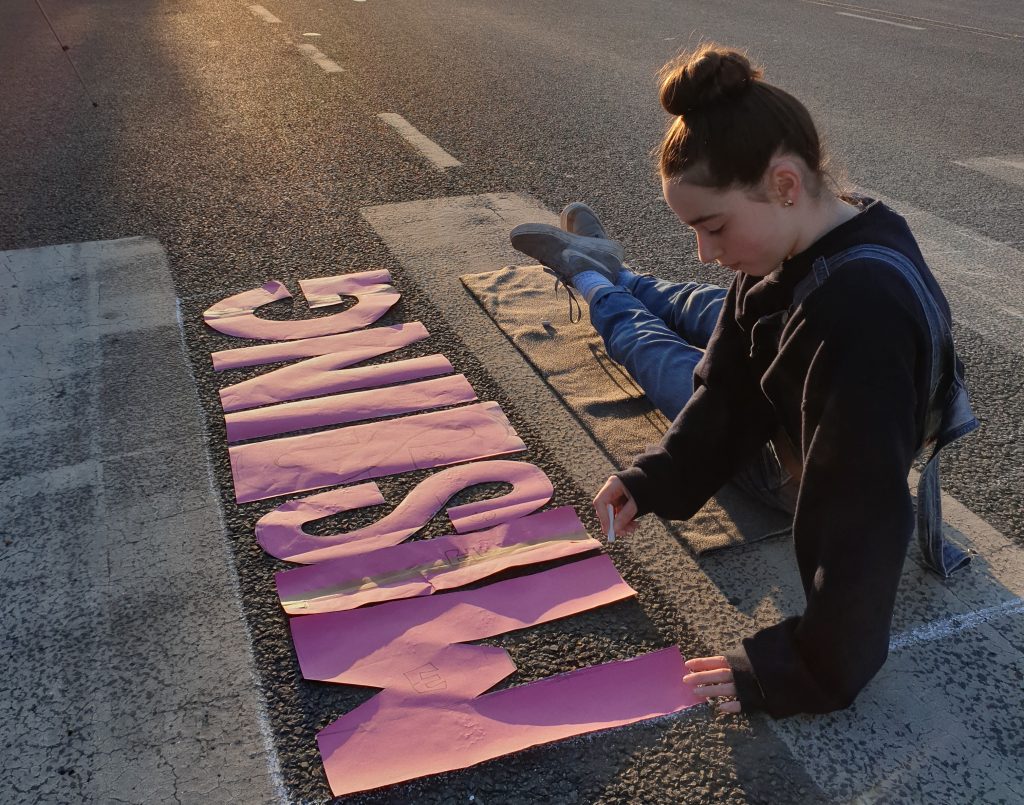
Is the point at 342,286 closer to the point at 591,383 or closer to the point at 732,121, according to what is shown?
the point at 591,383

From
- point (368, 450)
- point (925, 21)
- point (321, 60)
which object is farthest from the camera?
point (925, 21)

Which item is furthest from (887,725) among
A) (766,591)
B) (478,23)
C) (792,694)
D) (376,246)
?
(478,23)

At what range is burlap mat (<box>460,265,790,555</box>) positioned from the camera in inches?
96.7

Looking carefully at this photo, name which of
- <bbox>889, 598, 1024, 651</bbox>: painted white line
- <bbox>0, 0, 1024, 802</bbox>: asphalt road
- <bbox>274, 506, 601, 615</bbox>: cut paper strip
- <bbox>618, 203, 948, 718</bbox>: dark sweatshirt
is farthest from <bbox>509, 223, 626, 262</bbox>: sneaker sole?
<bbox>889, 598, 1024, 651</bbox>: painted white line

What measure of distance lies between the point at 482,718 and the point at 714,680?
1.59 ft

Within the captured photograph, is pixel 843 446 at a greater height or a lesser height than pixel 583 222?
greater

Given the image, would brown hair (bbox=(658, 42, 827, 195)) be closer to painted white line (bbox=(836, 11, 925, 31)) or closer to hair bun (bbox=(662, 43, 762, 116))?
hair bun (bbox=(662, 43, 762, 116))

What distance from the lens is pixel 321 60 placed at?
313 inches

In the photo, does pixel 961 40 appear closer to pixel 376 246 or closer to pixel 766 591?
pixel 376 246

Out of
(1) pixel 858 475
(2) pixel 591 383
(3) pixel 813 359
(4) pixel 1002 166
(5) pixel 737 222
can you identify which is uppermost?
(5) pixel 737 222

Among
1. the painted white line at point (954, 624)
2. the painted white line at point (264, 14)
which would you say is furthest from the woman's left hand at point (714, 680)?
the painted white line at point (264, 14)

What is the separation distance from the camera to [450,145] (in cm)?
573

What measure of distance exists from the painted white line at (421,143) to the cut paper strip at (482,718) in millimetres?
3839

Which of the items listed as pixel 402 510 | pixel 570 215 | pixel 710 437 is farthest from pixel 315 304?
pixel 710 437
